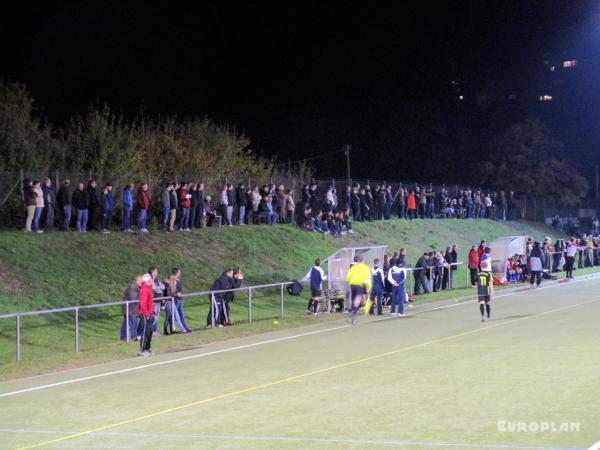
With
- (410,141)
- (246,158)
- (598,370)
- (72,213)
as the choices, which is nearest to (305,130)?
(410,141)

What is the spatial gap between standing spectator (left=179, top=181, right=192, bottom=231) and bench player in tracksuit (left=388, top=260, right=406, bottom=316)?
1022 centimetres

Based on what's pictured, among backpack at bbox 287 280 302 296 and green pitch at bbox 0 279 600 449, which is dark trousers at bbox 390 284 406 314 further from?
green pitch at bbox 0 279 600 449

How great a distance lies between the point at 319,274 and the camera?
2978 centimetres

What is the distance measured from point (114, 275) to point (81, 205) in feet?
10.8

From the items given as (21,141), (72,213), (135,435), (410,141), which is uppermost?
(410,141)

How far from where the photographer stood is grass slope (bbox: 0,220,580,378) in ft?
75.6

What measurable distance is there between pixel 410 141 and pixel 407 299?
174ft

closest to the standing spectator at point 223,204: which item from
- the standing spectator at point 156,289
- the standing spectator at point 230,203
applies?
the standing spectator at point 230,203

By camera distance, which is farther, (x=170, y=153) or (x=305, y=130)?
(x=305, y=130)

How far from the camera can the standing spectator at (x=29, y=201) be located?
3128 cm

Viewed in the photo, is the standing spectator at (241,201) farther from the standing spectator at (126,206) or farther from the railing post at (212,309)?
the railing post at (212,309)

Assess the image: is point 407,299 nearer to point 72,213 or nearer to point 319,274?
point 319,274

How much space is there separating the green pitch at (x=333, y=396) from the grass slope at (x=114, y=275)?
201 centimetres

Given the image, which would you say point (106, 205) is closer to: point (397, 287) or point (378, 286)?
point (378, 286)
